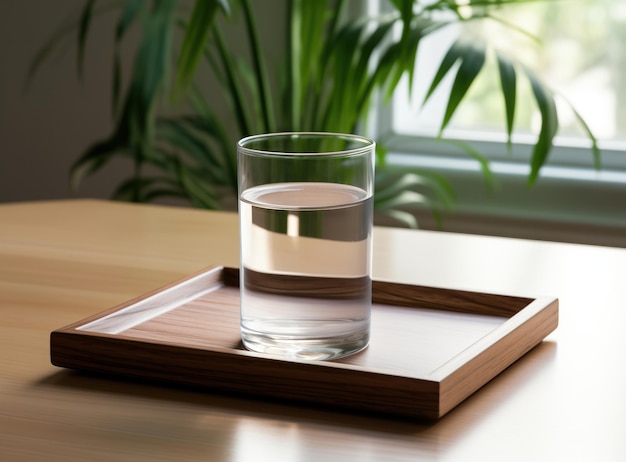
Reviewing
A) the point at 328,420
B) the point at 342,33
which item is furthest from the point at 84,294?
the point at 342,33

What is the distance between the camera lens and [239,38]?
2.34 m

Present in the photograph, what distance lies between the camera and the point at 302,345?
0.67 m

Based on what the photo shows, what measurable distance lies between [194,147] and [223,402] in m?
1.36

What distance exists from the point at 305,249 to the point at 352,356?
81mm

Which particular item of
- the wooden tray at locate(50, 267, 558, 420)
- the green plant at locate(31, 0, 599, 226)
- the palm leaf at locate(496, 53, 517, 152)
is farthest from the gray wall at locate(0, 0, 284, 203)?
the wooden tray at locate(50, 267, 558, 420)

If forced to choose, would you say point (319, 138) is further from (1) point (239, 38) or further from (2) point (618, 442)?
(1) point (239, 38)

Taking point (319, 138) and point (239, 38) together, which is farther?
point (239, 38)

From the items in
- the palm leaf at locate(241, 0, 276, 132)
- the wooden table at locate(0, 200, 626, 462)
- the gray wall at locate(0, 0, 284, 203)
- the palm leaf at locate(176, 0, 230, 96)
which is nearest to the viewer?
the wooden table at locate(0, 200, 626, 462)

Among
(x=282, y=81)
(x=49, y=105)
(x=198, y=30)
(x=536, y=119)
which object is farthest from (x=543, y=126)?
(x=49, y=105)

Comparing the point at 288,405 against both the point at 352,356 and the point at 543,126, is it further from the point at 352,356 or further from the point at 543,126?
the point at 543,126

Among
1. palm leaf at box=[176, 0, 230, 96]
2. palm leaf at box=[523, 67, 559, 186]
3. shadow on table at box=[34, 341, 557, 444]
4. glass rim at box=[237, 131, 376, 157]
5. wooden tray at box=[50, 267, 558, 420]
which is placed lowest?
shadow on table at box=[34, 341, 557, 444]

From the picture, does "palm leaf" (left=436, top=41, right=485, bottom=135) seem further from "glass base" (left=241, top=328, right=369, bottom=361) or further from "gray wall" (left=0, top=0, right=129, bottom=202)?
"gray wall" (left=0, top=0, right=129, bottom=202)

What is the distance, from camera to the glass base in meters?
0.67

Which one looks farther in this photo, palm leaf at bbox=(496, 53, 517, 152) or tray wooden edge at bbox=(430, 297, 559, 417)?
palm leaf at bbox=(496, 53, 517, 152)
